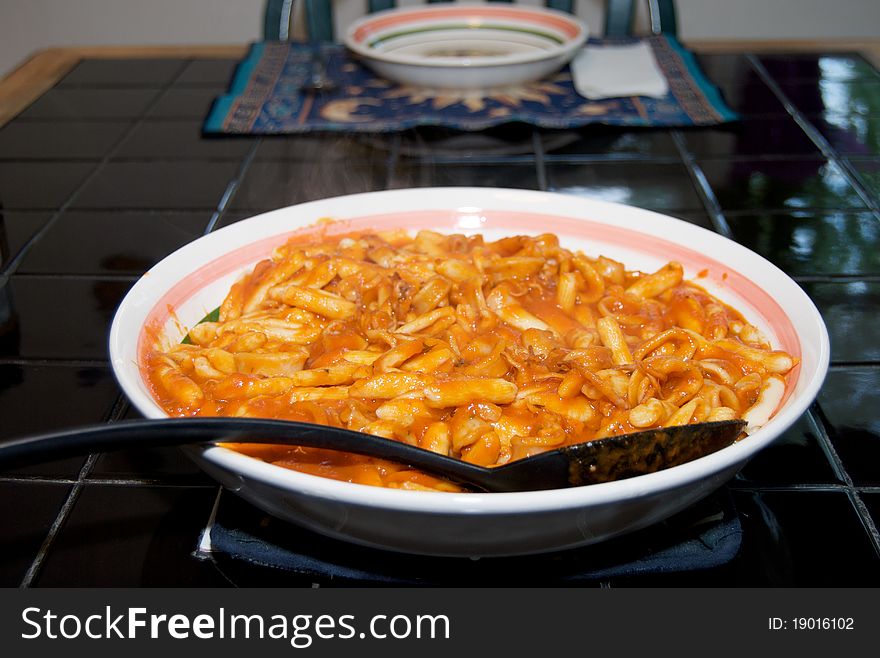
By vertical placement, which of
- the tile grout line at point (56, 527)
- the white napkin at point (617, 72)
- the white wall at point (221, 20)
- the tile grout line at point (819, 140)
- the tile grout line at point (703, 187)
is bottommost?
the white wall at point (221, 20)

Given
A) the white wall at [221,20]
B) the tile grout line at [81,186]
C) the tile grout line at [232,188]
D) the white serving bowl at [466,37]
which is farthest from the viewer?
the white wall at [221,20]

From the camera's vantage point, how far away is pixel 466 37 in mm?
2697

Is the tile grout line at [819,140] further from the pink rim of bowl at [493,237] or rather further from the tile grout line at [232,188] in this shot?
the tile grout line at [232,188]

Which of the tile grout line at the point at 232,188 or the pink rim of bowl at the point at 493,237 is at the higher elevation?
the pink rim of bowl at the point at 493,237

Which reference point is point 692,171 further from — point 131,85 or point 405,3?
point 405,3

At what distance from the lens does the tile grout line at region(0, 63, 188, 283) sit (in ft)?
5.34

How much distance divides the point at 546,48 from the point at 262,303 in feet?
5.43

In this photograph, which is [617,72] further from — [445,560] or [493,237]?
[445,560]

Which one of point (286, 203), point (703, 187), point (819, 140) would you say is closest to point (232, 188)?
point (286, 203)

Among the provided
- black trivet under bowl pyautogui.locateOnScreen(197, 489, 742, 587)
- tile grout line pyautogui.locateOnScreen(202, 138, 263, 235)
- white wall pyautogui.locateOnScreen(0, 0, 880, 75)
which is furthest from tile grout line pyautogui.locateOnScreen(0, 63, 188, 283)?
white wall pyautogui.locateOnScreen(0, 0, 880, 75)

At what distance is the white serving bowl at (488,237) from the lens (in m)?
0.77

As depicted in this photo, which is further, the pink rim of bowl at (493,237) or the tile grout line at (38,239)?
the tile grout line at (38,239)

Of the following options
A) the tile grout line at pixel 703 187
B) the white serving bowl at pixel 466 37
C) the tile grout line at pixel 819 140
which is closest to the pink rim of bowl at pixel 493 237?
the tile grout line at pixel 703 187

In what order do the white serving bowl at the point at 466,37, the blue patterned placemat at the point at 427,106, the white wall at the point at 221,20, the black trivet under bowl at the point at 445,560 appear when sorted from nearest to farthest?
the black trivet under bowl at the point at 445,560 < the blue patterned placemat at the point at 427,106 < the white serving bowl at the point at 466,37 < the white wall at the point at 221,20
